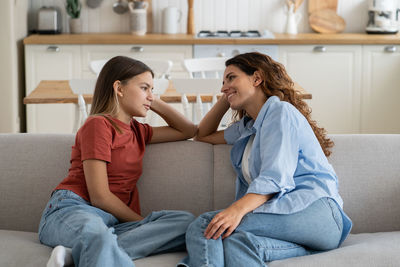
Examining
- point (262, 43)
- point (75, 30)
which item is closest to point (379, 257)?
point (262, 43)

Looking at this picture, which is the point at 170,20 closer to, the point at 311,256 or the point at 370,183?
the point at 370,183

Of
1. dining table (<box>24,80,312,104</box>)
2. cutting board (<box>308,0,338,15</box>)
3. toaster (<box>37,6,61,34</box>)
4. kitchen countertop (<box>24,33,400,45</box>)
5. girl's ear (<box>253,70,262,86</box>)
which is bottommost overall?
dining table (<box>24,80,312,104</box>)

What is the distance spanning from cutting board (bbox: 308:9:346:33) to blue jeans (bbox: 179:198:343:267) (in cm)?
338

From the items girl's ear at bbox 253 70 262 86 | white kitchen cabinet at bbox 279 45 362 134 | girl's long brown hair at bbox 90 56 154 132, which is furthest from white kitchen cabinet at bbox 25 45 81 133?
girl's ear at bbox 253 70 262 86

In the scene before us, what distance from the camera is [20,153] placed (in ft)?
8.22

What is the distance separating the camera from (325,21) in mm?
5336

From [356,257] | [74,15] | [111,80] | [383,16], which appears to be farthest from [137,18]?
[356,257]

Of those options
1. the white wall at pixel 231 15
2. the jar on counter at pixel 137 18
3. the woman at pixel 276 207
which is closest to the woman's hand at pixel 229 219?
the woman at pixel 276 207

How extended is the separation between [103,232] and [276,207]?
53cm

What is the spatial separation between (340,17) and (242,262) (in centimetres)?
377

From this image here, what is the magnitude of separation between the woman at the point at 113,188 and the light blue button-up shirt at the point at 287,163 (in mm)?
298

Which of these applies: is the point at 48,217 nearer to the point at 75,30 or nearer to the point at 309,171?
the point at 309,171

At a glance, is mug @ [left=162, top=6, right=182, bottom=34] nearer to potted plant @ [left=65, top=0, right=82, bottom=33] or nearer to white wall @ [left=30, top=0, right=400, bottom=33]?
white wall @ [left=30, top=0, right=400, bottom=33]

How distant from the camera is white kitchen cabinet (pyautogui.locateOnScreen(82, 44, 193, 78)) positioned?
192 inches
